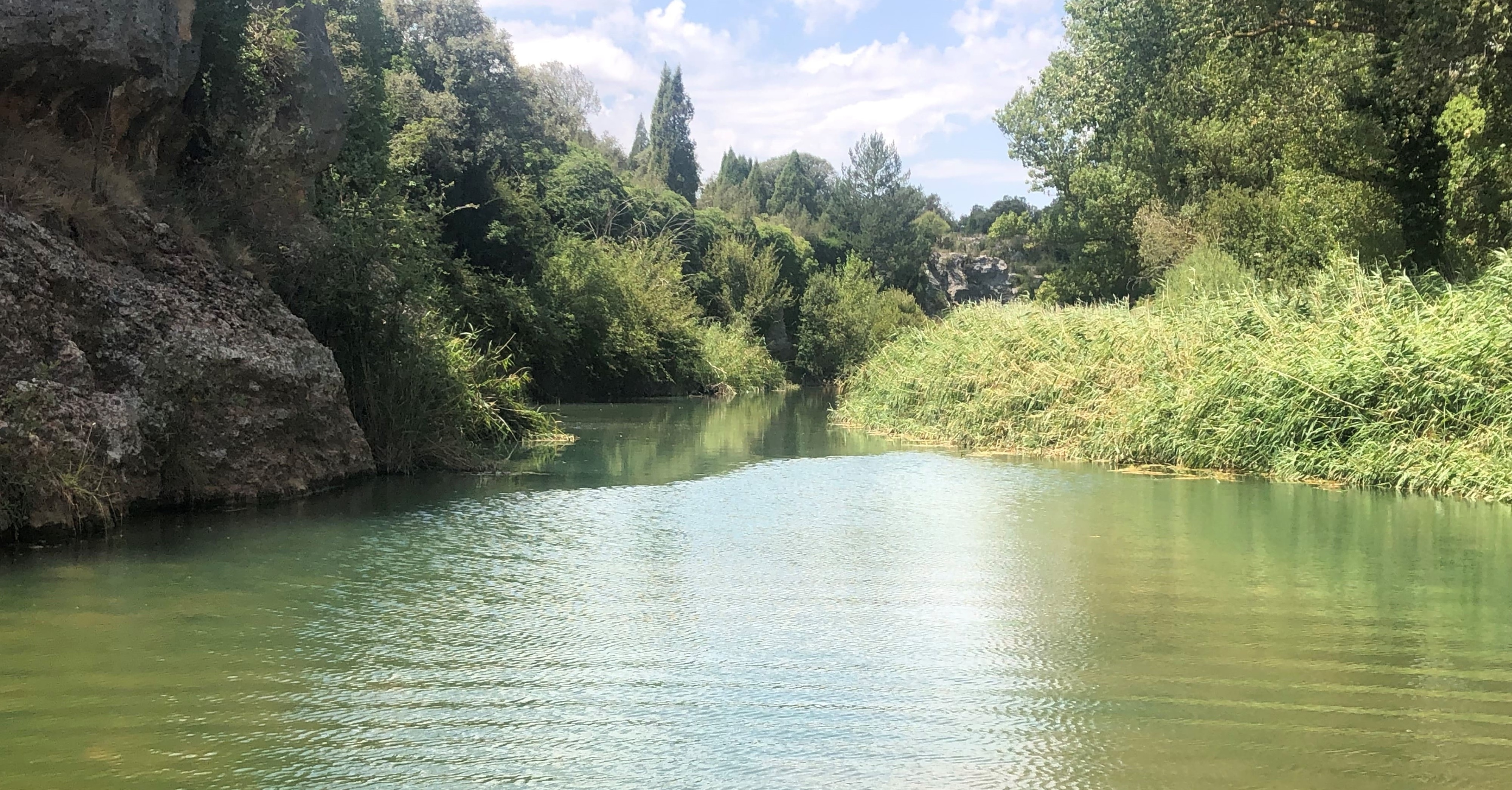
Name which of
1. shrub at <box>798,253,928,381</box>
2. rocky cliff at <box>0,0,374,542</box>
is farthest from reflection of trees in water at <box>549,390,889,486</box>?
shrub at <box>798,253,928,381</box>

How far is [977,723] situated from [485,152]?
84.2ft

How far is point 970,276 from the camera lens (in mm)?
64562

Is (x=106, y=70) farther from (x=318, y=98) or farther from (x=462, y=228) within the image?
(x=462, y=228)

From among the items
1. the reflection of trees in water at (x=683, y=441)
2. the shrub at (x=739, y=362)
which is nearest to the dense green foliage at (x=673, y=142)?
the shrub at (x=739, y=362)

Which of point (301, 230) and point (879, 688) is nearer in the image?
point (879, 688)

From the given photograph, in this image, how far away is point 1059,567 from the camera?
24.0ft

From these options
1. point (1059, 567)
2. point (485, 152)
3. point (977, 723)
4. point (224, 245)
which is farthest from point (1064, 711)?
point (485, 152)

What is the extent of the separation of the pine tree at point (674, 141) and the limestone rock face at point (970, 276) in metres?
15.6

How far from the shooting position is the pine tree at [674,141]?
2788 inches

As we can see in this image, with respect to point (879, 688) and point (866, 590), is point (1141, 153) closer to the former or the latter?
point (866, 590)

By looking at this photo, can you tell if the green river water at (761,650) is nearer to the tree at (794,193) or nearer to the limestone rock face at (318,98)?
the limestone rock face at (318,98)

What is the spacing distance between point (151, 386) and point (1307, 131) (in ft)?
56.5

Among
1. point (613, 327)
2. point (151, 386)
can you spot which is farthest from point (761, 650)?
point (613, 327)

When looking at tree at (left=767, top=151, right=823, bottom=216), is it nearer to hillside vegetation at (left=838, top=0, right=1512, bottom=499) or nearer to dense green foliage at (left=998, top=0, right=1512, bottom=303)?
dense green foliage at (left=998, top=0, right=1512, bottom=303)
